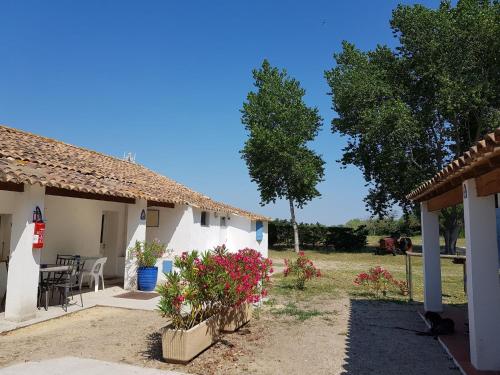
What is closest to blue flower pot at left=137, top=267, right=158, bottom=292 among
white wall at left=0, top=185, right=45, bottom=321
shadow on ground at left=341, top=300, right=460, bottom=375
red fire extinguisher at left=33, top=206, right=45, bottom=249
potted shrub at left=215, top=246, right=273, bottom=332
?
white wall at left=0, top=185, right=45, bottom=321

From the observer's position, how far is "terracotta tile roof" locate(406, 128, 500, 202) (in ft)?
11.7

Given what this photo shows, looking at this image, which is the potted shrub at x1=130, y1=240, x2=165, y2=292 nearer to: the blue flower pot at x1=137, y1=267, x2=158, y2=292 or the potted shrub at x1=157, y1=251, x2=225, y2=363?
the blue flower pot at x1=137, y1=267, x2=158, y2=292

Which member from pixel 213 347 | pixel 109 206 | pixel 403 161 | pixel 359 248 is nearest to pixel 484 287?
pixel 213 347

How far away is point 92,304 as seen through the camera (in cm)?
901

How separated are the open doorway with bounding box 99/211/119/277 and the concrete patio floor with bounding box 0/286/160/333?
2.38m

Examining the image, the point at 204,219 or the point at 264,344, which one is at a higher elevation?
the point at 204,219

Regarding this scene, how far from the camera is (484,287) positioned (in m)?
5.21

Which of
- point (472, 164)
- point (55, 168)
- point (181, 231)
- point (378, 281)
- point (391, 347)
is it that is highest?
point (55, 168)

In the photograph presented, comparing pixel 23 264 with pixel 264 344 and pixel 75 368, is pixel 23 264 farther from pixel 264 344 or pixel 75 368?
pixel 264 344

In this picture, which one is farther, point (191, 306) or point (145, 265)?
point (145, 265)

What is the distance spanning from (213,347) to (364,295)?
22.9 feet

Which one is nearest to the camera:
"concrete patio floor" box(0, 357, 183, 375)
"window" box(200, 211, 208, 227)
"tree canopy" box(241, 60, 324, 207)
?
"concrete patio floor" box(0, 357, 183, 375)

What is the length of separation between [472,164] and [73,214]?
34.2 feet

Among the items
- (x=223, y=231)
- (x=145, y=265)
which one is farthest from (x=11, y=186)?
(x=223, y=231)
